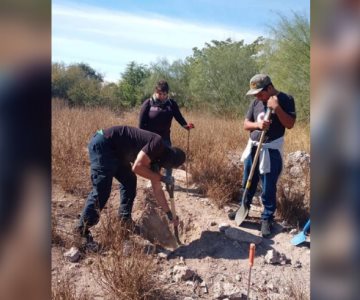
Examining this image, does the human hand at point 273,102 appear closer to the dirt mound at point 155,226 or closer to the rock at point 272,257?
the rock at point 272,257

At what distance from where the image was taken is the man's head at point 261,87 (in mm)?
3869

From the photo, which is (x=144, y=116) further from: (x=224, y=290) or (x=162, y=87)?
(x=224, y=290)

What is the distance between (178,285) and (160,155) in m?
1.14

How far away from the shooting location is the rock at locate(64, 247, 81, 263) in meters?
3.47

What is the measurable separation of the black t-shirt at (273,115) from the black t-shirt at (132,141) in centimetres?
106

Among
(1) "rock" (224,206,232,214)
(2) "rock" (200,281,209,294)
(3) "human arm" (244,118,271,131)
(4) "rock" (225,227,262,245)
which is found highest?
(3) "human arm" (244,118,271,131)

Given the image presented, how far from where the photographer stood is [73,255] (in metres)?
3.48

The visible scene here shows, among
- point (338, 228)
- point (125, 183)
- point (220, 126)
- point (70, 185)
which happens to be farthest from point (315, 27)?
point (220, 126)

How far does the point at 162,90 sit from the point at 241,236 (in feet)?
6.32

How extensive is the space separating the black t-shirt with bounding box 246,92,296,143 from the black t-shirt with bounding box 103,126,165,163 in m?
1.06

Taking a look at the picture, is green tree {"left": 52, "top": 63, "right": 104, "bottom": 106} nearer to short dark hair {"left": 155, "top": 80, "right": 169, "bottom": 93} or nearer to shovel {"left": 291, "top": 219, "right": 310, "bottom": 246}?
short dark hair {"left": 155, "top": 80, "right": 169, "bottom": 93}

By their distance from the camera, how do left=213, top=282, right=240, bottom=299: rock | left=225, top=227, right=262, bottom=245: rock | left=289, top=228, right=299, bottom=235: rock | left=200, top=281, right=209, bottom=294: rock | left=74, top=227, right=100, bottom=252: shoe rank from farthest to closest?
left=289, top=228, right=299, bottom=235: rock
left=225, top=227, right=262, bottom=245: rock
left=74, top=227, right=100, bottom=252: shoe
left=200, top=281, right=209, bottom=294: rock
left=213, top=282, right=240, bottom=299: rock

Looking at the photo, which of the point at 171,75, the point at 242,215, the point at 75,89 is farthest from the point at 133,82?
the point at 242,215

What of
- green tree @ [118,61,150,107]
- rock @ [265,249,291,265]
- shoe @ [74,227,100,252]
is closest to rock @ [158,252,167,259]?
shoe @ [74,227,100,252]
